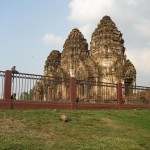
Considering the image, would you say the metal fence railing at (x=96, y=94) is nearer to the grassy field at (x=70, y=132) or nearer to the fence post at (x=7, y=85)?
the grassy field at (x=70, y=132)

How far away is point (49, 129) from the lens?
1146 centimetres

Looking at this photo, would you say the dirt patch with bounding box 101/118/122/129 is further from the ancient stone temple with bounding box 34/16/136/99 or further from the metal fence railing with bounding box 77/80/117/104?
the ancient stone temple with bounding box 34/16/136/99

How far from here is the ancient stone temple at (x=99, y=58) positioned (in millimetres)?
35750

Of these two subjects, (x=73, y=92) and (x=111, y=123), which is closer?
(x=111, y=123)

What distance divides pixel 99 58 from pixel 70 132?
2677 cm

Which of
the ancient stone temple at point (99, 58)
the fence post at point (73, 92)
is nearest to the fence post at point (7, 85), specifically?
the fence post at point (73, 92)

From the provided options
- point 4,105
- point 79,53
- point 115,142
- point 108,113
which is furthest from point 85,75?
point 115,142

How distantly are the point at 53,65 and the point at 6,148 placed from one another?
36.2m

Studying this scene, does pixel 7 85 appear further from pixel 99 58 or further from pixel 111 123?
pixel 99 58

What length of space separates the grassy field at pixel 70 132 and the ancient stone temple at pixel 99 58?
69.1 ft

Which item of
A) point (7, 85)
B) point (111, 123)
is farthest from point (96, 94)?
point (7, 85)

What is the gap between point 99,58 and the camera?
3781cm

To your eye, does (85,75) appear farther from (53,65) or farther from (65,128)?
(65,128)

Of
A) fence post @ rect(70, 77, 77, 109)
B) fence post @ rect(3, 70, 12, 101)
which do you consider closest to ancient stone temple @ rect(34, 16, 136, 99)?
fence post @ rect(70, 77, 77, 109)
